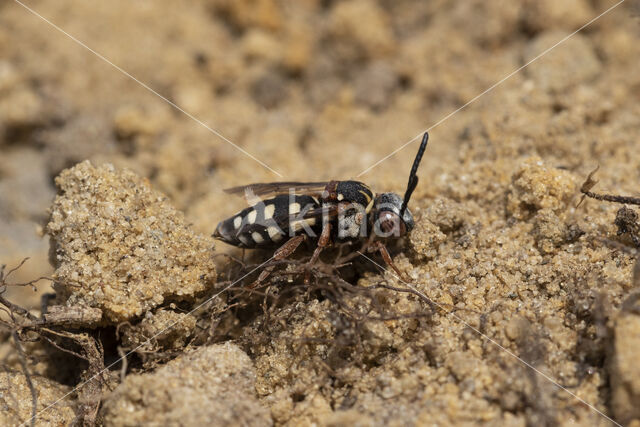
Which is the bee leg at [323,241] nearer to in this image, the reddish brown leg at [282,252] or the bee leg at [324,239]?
the bee leg at [324,239]

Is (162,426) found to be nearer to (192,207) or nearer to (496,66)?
(192,207)

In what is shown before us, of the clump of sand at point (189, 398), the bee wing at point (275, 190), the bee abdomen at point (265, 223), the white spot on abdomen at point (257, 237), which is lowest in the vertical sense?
the clump of sand at point (189, 398)

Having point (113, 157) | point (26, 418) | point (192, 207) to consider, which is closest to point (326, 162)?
point (192, 207)

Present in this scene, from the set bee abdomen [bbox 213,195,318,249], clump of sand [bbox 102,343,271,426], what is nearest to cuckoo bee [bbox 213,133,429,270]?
bee abdomen [bbox 213,195,318,249]

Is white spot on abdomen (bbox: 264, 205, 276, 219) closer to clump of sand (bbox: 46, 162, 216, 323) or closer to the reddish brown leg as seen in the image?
the reddish brown leg

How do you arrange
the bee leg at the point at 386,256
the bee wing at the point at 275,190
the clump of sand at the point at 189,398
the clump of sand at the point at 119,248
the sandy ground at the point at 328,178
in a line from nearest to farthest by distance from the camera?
1. the clump of sand at the point at 189,398
2. the sandy ground at the point at 328,178
3. the clump of sand at the point at 119,248
4. the bee leg at the point at 386,256
5. the bee wing at the point at 275,190

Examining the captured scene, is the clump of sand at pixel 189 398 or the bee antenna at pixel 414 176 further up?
the bee antenna at pixel 414 176

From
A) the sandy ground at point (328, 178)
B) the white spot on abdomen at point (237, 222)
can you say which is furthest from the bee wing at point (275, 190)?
the sandy ground at point (328, 178)

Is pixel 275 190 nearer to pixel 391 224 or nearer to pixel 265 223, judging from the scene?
pixel 265 223

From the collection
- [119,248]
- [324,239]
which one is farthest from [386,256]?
[119,248]
